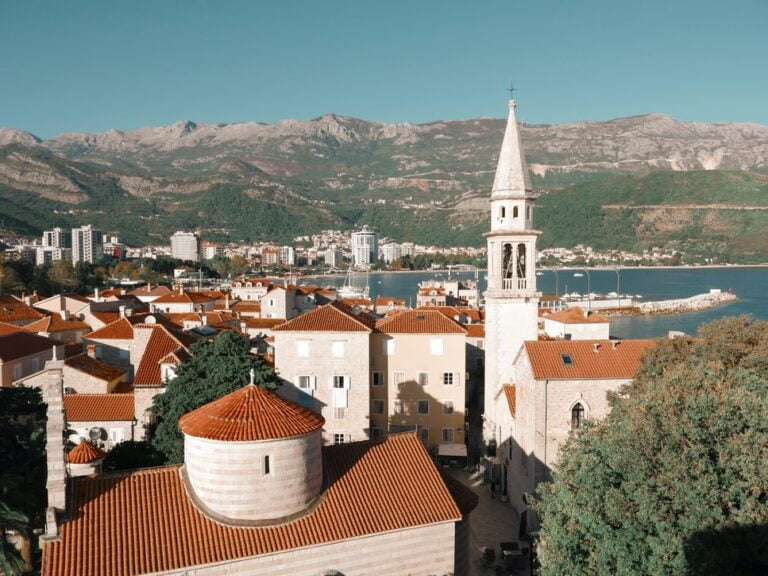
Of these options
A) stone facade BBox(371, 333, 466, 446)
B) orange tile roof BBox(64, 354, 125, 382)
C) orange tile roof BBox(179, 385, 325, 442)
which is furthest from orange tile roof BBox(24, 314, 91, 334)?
orange tile roof BBox(179, 385, 325, 442)

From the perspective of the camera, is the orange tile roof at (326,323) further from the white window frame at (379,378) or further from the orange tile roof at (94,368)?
the orange tile roof at (94,368)

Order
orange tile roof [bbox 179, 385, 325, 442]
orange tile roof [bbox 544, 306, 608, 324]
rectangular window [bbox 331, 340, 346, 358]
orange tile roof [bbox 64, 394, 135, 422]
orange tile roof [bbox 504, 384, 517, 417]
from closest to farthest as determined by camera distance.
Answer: orange tile roof [bbox 179, 385, 325, 442] < orange tile roof [bbox 504, 384, 517, 417] < orange tile roof [bbox 64, 394, 135, 422] < rectangular window [bbox 331, 340, 346, 358] < orange tile roof [bbox 544, 306, 608, 324]

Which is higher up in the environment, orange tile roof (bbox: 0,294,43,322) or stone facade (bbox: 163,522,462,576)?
orange tile roof (bbox: 0,294,43,322)

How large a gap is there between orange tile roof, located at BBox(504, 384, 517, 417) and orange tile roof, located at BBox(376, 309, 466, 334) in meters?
5.64

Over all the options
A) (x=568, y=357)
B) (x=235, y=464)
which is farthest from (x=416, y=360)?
(x=235, y=464)

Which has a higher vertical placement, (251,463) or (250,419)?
(250,419)

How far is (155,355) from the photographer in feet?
104

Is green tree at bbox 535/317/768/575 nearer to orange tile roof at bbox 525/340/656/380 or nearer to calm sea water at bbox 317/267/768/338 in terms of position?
orange tile roof at bbox 525/340/656/380

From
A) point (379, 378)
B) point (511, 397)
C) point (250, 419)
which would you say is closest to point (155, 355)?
point (379, 378)

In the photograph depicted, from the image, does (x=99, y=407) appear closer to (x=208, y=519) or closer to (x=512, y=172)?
(x=208, y=519)

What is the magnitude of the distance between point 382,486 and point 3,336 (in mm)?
29928

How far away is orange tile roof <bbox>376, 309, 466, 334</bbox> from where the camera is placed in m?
33.2

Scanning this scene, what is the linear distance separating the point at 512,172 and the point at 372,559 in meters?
19.6

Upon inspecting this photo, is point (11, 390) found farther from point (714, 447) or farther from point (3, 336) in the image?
point (714, 447)
